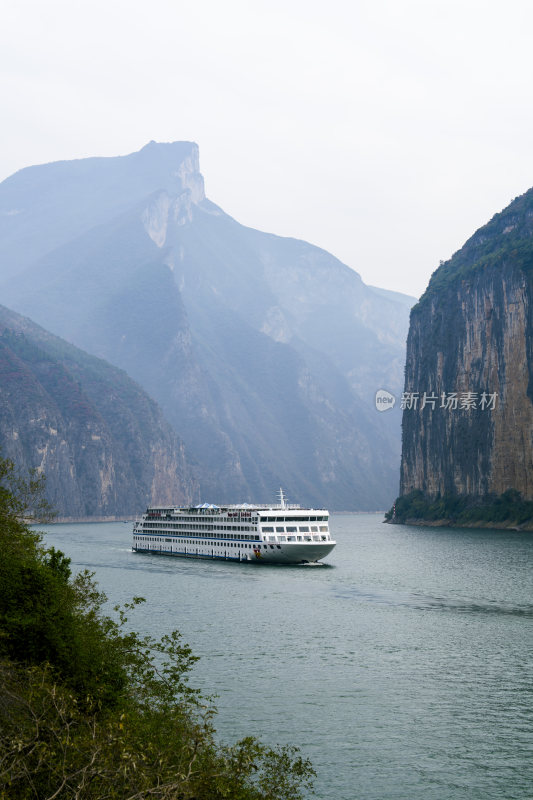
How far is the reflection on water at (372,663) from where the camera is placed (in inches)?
1391

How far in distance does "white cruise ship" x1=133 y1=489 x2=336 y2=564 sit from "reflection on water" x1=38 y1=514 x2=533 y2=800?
4222 millimetres

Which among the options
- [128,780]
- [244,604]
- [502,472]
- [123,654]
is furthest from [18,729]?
[502,472]

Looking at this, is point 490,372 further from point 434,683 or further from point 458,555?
point 434,683

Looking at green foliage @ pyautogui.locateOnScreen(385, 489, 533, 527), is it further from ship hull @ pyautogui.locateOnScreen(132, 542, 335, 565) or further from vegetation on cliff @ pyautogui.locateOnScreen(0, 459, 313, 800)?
vegetation on cliff @ pyautogui.locateOnScreen(0, 459, 313, 800)

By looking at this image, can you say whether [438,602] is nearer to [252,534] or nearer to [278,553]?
[278,553]

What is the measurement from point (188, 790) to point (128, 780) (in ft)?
4.59

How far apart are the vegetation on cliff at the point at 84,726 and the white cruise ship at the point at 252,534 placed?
72.3 m

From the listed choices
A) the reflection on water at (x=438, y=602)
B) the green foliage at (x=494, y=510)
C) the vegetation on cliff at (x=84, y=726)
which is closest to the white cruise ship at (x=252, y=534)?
the reflection on water at (x=438, y=602)

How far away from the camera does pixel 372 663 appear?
174 ft

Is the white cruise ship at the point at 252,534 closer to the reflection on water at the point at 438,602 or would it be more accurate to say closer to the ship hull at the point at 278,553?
the ship hull at the point at 278,553

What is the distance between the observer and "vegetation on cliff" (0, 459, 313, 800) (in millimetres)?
21094

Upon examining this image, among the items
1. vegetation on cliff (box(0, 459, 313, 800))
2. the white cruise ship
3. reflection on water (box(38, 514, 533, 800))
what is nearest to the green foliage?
reflection on water (box(38, 514, 533, 800))

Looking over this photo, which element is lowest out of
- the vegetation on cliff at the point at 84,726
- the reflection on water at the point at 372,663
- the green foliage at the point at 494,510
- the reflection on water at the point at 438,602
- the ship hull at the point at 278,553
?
the reflection on water at the point at 372,663

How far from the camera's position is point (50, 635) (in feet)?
102
